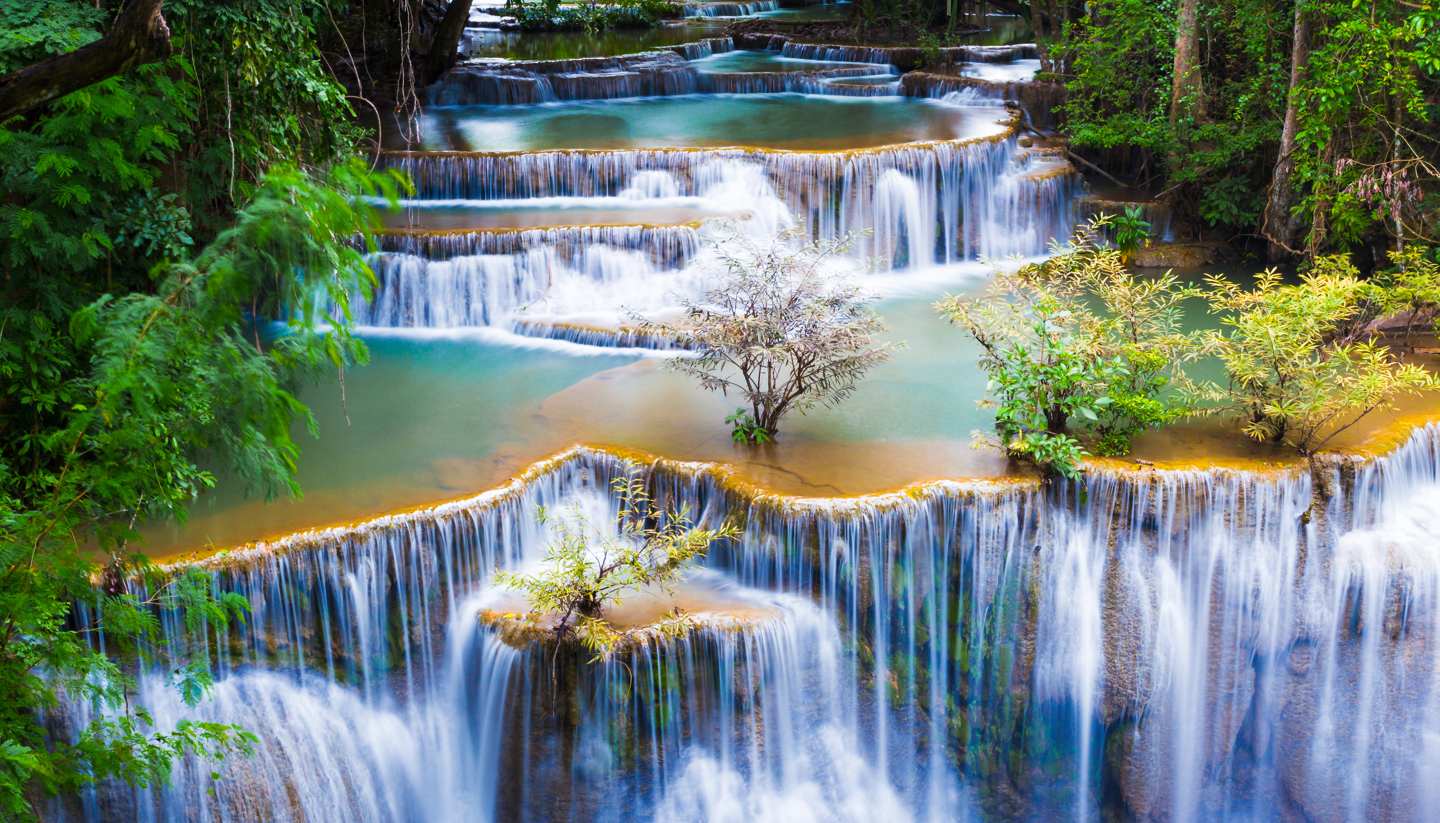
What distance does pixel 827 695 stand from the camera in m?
8.53

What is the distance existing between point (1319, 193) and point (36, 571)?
37.0 feet

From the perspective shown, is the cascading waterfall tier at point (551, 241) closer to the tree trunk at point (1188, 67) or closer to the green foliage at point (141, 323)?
the green foliage at point (141, 323)

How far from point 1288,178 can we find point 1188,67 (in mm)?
2195

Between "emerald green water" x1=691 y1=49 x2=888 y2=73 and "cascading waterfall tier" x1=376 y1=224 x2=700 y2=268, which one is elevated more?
"emerald green water" x1=691 y1=49 x2=888 y2=73

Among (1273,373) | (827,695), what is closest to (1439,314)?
(1273,373)

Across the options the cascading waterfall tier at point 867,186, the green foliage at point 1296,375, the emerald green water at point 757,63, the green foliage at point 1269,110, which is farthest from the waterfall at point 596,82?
the green foliage at point 1296,375

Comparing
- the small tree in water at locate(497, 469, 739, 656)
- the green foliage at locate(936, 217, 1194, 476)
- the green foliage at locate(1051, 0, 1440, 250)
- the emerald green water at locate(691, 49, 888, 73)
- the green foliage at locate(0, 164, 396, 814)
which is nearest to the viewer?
the green foliage at locate(0, 164, 396, 814)

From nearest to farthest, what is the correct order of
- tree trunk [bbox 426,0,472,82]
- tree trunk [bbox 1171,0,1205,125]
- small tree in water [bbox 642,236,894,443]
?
small tree in water [bbox 642,236,894,443], tree trunk [bbox 1171,0,1205,125], tree trunk [bbox 426,0,472,82]

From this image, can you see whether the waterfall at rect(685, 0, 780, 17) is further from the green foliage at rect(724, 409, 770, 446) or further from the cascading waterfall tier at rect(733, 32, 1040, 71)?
the green foliage at rect(724, 409, 770, 446)

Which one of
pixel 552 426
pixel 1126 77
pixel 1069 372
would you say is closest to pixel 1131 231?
pixel 1126 77

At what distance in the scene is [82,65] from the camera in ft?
21.1

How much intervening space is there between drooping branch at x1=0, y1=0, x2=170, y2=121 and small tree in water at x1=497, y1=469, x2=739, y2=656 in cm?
361

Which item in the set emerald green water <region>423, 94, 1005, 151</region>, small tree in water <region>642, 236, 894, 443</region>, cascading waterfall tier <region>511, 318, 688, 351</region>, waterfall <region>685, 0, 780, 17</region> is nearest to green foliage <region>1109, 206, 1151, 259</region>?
emerald green water <region>423, 94, 1005, 151</region>

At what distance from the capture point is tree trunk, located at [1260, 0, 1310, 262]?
1242 cm
